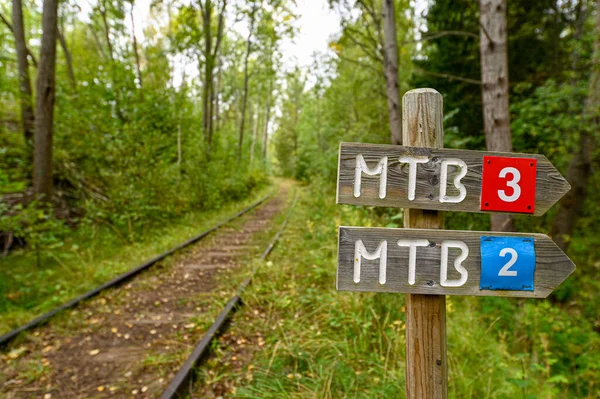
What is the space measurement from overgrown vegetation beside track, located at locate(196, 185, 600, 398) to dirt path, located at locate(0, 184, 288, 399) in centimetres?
48

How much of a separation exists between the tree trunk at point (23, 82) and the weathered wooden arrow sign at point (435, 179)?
794 centimetres

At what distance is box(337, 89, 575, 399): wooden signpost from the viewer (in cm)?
131

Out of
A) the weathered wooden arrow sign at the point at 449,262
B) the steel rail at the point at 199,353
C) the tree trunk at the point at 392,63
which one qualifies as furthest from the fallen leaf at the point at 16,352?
the tree trunk at the point at 392,63

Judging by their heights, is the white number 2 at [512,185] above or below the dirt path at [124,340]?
above

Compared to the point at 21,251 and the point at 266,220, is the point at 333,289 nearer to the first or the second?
the point at 21,251

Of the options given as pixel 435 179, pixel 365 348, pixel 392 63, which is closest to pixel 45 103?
pixel 392 63

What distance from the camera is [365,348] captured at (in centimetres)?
313

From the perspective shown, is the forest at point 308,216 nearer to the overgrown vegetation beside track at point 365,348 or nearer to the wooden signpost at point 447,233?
the overgrown vegetation beside track at point 365,348

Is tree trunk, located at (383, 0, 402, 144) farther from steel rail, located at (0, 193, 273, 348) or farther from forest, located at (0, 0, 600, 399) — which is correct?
steel rail, located at (0, 193, 273, 348)

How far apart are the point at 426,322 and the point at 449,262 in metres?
0.29

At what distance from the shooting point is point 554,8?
279 inches

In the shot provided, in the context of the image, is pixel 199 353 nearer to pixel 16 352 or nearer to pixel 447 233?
pixel 16 352

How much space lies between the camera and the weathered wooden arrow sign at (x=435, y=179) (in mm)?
1326

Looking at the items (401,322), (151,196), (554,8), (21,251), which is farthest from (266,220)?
(554,8)
